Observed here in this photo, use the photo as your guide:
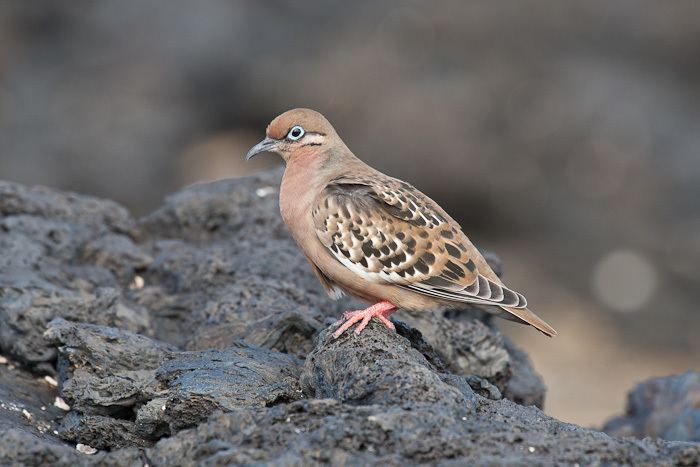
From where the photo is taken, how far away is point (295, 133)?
Answer: 7.16m

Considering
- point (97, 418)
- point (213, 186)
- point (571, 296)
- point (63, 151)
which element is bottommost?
point (97, 418)

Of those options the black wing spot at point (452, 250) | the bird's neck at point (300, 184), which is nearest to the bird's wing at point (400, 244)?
the black wing spot at point (452, 250)

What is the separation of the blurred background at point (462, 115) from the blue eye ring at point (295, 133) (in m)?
9.94

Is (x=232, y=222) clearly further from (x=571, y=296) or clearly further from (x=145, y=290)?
(x=571, y=296)

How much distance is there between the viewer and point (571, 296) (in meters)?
17.3

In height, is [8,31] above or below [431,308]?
above

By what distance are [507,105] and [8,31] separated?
9.06 metres

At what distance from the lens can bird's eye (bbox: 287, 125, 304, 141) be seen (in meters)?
7.14

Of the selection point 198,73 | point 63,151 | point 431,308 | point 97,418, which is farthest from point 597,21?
point 97,418

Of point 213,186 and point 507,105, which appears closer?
point 213,186

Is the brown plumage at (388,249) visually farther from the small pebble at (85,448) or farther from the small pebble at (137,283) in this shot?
the small pebble at (85,448)

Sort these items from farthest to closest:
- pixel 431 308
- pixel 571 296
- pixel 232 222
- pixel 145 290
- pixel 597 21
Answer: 1. pixel 597 21
2. pixel 571 296
3. pixel 232 222
4. pixel 145 290
5. pixel 431 308

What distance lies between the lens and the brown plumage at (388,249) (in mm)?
6316

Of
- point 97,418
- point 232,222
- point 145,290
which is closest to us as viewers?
point 97,418
